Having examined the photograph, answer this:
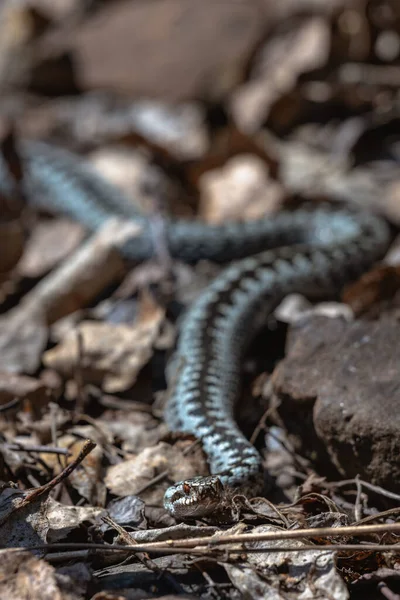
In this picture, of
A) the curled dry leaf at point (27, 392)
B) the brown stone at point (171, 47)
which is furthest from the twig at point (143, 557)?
the brown stone at point (171, 47)

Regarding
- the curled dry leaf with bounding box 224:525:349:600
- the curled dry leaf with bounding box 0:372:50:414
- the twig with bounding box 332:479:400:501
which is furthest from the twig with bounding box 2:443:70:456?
the twig with bounding box 332:479:400:501

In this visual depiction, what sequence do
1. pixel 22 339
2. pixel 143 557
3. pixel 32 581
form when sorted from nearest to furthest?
1. pixel 32 581
2. pixel 143 557
3. pixel 22 339

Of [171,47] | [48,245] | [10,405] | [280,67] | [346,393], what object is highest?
Result: [171,47]

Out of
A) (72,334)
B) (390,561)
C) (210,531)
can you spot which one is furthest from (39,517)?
(72,334)

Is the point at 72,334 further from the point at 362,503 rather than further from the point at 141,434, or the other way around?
the point at 362,503

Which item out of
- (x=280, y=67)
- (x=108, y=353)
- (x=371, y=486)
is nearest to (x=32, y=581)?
(x=371, y=486)

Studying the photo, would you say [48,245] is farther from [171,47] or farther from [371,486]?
[171,47]

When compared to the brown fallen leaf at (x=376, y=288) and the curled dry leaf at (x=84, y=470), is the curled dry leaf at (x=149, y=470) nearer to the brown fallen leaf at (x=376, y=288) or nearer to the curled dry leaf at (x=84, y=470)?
the curled dry leaf at (x=84, y=470)
